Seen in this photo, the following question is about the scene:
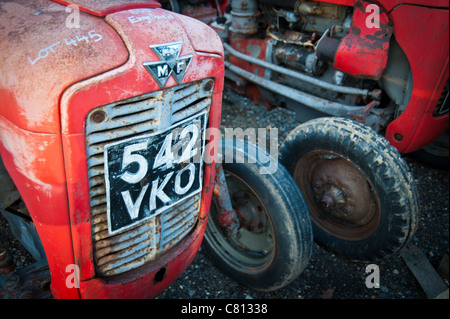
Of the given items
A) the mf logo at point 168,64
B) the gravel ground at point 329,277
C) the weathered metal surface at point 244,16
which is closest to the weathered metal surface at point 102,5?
the mf logo at point 168,64

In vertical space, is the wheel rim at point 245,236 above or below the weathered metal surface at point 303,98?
→ below

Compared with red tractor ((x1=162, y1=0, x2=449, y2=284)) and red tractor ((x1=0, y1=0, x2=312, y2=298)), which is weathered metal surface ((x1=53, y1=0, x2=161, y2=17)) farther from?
red tractor ((x1=162, y1=0, x2=449, y2=284))

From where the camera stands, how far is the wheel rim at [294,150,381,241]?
6.98 ft

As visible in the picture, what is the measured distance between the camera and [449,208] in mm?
2734

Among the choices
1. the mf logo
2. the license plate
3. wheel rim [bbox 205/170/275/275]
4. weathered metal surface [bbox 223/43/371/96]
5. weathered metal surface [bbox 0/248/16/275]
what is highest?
the mf logo

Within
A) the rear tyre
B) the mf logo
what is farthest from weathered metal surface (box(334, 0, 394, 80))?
the mf logo

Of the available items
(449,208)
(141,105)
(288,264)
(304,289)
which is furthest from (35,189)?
(449,208)

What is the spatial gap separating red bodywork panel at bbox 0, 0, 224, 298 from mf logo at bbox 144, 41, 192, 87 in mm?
16

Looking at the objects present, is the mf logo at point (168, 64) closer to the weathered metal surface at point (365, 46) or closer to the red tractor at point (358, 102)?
the red tractor at point (358, 102)

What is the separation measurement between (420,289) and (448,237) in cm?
56

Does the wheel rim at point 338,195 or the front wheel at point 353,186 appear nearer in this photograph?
the front wheel at point 353,186

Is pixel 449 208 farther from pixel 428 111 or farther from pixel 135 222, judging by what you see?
pixel 135 222

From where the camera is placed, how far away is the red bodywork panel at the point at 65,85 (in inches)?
36.7

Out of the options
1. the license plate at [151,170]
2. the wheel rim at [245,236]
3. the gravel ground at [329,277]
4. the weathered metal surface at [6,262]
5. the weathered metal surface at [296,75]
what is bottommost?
the gravel ground at [329,277]
